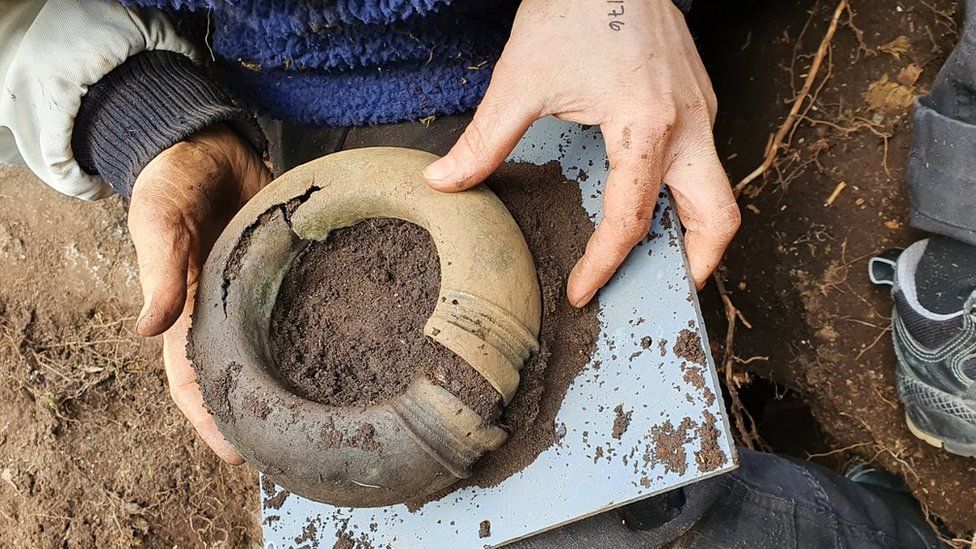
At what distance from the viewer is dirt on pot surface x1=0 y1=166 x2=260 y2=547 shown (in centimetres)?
209

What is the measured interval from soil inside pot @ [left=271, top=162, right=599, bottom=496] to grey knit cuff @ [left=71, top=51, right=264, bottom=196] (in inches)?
14.6

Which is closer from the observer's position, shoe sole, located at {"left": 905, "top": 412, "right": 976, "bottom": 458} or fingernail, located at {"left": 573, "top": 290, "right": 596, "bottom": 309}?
fingernail, located at {"left": 573, "top": 290, "right": 596, "bottom": 309}

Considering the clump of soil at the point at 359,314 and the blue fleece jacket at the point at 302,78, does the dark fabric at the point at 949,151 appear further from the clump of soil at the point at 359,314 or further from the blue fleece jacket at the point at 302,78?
the clump of soil at the point at 359,314

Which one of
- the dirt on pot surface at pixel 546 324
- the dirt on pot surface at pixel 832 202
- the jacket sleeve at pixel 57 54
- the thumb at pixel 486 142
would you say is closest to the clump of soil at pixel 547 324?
the dirt on pot surface at pixel 546 324

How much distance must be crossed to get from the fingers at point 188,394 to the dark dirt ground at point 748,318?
84cm

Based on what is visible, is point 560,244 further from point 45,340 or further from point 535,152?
point 45,340

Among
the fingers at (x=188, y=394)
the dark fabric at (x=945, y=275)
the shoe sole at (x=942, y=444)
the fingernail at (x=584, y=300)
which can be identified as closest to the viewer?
the fingernail at (x=584, y=300)

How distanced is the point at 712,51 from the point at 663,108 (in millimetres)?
976

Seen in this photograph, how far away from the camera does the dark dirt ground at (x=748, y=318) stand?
5.68 ft

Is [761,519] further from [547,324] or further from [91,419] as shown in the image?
[91,419]

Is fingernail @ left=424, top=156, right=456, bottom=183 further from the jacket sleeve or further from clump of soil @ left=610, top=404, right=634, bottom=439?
the jacket sleeve

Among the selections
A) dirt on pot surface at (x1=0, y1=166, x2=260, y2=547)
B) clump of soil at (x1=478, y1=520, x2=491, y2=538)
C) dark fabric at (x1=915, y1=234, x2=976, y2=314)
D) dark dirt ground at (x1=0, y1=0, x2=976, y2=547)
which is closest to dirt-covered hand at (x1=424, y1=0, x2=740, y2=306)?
clump of soil at (x1=478, y1=520, x2=491, y2=538)

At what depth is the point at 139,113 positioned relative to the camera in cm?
126

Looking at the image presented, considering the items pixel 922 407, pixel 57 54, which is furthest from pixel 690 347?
pixel 57 54
